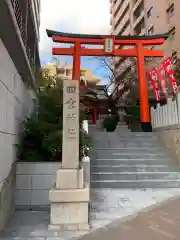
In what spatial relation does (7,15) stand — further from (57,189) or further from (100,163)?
(100,163)

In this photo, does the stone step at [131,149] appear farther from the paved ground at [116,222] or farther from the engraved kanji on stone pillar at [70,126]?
the engraved kanji on stone pillar at [70,126]

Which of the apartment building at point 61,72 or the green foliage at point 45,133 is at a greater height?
the apartment building at point 61,72

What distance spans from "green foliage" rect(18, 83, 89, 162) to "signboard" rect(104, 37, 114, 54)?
31.6 ft

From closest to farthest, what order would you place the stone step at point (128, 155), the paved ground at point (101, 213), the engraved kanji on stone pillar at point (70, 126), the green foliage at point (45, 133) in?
the paved ground at point (101, 213) → the engraved kanji on stone pillar at point (70, 126) → the green foliage at point (45, 133) → the stone step at point (128, 155)

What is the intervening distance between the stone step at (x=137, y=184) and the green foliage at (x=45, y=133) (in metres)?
1.72

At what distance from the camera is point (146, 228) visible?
4469 millimetres

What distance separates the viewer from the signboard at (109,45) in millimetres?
Answer: 16234

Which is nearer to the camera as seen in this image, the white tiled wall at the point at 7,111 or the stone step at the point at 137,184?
the white tiled wall at the point at 7,111

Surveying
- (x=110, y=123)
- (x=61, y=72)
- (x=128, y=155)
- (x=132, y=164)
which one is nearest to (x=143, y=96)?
(x=110, y=123)

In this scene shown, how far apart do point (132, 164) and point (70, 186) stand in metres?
4.82

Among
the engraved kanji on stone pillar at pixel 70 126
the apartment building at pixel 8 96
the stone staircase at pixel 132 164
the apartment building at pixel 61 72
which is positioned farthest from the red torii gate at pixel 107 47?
the engraved kanji on stone pillar at pixel 70 126

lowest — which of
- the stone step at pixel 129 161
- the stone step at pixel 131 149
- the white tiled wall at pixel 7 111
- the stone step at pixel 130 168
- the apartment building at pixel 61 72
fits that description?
the stone step at pixel 130 168

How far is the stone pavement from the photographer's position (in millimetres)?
4113

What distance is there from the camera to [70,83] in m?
5.32
